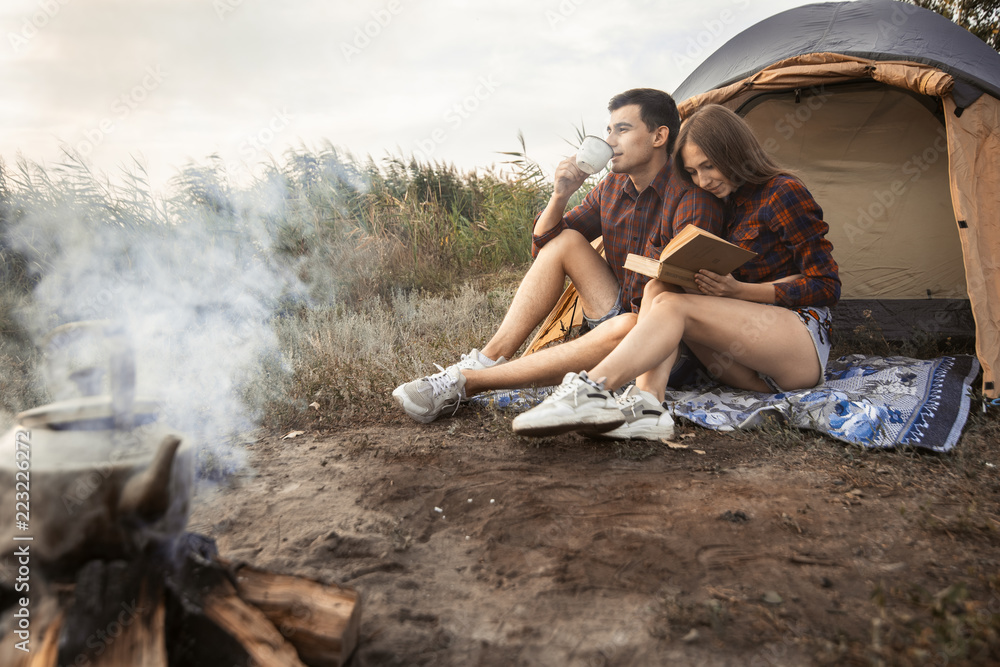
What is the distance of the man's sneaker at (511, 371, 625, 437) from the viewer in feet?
6.97

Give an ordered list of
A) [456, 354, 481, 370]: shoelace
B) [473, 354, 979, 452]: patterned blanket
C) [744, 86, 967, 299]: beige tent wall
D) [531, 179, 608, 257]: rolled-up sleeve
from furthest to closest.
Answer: [744, 86, 967, 299]: beige tent wall < [531, 179, 608, 257]: rolled-up sleeve < [456, 354, 481, 370]: shoelace < [473, 354, 979, 452]: patterned blanket

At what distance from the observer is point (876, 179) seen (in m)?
3.97

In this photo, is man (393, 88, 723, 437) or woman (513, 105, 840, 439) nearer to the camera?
woman (513, 105, 840, 439)

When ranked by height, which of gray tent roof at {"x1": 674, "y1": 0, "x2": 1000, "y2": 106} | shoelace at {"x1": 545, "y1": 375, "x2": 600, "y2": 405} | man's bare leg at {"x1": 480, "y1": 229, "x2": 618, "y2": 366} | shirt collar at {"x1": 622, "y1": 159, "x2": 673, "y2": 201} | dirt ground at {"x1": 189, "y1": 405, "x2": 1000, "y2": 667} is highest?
gray tent roof at {"x1": 674, "y1": 0, "x2": 1000, "y2": 106}

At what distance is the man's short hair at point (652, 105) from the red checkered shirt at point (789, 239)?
55cm

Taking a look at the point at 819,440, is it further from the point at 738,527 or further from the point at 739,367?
the point at 738,527

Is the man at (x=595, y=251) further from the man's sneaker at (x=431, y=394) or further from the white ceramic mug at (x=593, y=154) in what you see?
the white ceramic mug at (x=593, y=154)

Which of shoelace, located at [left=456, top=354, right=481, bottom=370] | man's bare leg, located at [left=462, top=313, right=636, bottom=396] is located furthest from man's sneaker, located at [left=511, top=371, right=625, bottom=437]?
shoelace, located at [left=456, top=354, right=481, bottom=370]

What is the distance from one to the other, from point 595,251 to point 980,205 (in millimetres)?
1684

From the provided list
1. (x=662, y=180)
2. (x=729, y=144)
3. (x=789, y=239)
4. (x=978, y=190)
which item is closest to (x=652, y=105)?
(x=662, y=180)

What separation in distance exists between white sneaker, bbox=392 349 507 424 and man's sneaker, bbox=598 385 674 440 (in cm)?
70

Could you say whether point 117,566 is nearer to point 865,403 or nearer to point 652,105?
point 865,403

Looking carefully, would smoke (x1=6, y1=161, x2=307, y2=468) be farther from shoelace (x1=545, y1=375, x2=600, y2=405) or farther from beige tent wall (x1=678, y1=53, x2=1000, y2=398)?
beige tent wall (x1=678, y1=53, x2=1000, y2=398)

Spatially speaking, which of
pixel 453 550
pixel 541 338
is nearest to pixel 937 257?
pixel 541 338
